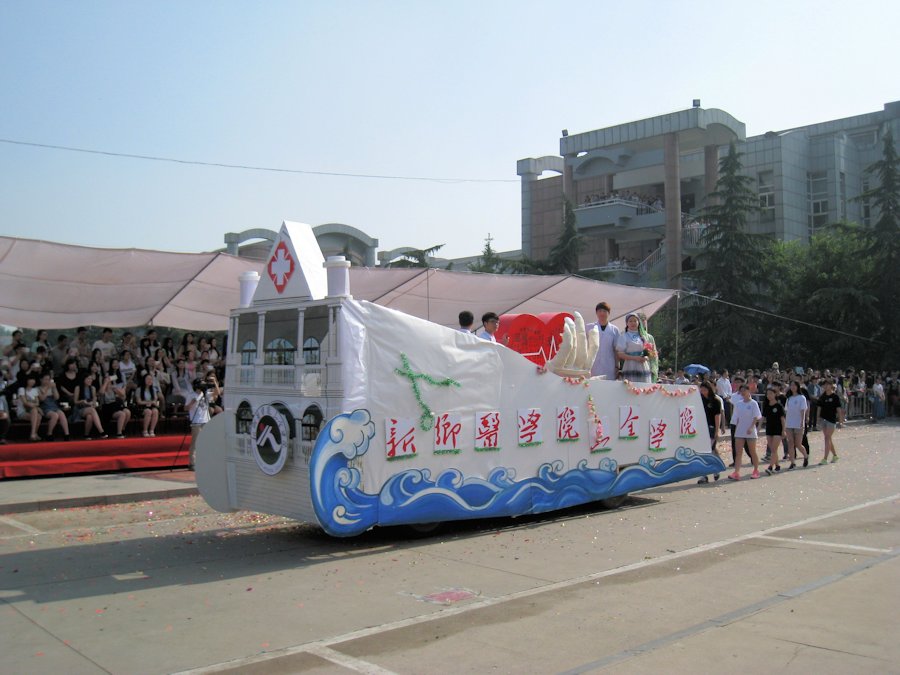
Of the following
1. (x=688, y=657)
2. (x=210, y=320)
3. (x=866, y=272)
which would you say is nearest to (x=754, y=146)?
(x=866, y=272)

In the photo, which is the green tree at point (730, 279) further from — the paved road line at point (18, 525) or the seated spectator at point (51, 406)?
the paved road line at point (18, 525)

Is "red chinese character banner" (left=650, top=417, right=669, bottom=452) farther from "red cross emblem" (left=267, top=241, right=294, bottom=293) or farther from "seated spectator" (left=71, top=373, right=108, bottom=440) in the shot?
"seated spectator" (left=71, top=373, right=108, bottom=440)

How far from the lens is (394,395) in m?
8.88

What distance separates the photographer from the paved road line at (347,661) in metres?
5.20

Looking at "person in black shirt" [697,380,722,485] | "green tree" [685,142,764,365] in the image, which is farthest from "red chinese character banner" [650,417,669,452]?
"green tree" [685,142,764,365]

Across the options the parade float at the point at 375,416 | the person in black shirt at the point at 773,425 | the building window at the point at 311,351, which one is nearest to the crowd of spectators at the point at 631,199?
the person in black shirt at the point at 773,425

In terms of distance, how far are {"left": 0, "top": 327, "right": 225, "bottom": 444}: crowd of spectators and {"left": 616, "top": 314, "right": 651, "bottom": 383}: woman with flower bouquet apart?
8039 mm

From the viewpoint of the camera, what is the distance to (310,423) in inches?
336

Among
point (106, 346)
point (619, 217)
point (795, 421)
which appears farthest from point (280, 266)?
point (619, 217)

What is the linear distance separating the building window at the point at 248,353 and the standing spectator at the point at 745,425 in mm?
9712

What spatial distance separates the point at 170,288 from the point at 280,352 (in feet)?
30.5

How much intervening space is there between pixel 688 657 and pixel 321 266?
5.80m

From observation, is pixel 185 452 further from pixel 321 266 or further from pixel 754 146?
pixel 754 146

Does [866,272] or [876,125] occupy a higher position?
[876,125]
